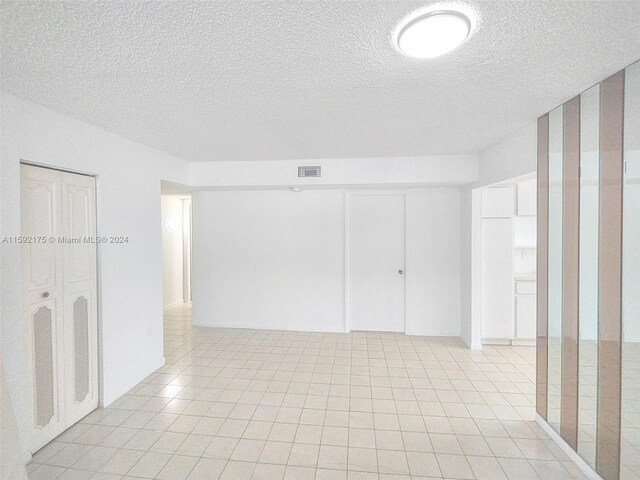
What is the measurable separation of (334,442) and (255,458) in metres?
0.55

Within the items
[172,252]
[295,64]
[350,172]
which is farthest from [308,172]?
[172,252]

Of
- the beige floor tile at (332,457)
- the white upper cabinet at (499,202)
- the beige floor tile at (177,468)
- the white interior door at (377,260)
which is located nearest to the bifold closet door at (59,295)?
the beige floor tile at (177,468)

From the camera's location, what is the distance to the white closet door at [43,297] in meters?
2.11

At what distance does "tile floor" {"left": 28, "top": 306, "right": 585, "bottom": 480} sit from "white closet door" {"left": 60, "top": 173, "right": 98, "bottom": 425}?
0.22 m

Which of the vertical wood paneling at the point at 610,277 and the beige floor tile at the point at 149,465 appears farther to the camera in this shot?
the beige floor tile at the point at 149,465

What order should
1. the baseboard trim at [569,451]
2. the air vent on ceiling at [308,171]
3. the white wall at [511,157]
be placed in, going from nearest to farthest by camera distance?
the baseboard trim at [569,451] < the white wall at [511,157] < the air vent on ceiling at [308,171]

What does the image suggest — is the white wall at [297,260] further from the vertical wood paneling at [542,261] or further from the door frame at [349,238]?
the vertical wood paneling at [542,261]

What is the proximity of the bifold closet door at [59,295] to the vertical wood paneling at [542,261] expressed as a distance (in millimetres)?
3610

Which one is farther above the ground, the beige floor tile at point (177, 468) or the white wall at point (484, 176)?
the white wall at point (484, 176)

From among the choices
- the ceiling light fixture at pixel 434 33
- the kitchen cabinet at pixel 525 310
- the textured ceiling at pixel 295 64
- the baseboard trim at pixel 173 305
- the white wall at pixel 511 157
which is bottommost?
the baseboard trim at pixel 173 305

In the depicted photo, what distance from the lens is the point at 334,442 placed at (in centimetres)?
221

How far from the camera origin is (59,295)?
2.33 meters

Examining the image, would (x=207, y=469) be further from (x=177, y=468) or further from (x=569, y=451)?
(x=569, y=451)

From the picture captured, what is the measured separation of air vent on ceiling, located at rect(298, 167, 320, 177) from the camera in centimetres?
391
